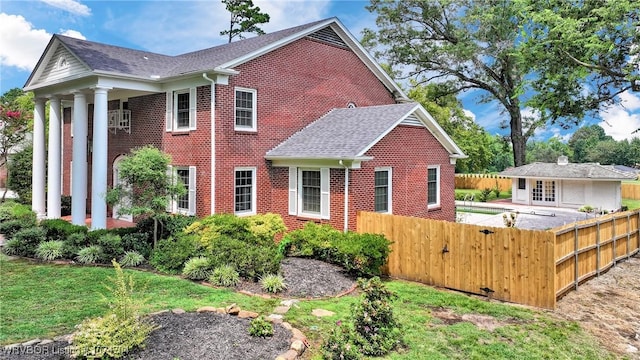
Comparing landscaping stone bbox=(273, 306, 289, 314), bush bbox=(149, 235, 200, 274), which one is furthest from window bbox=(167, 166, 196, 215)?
landscaping stone bbox=(273, 306, 289, 314)

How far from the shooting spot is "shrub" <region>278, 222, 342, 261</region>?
12508mm

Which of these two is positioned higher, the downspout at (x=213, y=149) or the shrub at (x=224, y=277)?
the downspout at (x=213, y=149)

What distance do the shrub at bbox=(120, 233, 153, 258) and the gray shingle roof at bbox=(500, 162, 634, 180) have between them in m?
31.2

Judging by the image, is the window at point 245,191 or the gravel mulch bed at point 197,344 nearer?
the gravel mulch bed at point 197,344

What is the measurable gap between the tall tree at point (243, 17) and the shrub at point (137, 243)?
106 ft

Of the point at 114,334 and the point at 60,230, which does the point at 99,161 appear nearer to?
the point at 60,230

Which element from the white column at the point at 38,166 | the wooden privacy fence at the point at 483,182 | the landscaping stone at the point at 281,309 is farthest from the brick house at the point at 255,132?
the wooden privacy fence at the point at 483,182

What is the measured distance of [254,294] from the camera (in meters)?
9.55

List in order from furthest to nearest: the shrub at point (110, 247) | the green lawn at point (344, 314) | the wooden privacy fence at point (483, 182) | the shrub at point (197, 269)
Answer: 1. the wooden privacy fence at point (483, 182)
2. the shrub at point (110, 247)
3. the shrub at point (197, 269)
4. the green lawn at point (344, 314)

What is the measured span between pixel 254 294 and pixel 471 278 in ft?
17.7

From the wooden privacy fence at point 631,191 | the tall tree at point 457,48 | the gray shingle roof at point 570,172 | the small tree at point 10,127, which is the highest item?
the tall tree at point 457,48

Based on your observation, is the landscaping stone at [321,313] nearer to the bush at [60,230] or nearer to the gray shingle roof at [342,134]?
the gray shingle roof at [342,134]

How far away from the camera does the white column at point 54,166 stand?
1844cm

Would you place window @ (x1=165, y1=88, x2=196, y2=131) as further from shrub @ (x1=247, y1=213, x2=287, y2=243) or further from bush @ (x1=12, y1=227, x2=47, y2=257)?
bush @ (x1=12, y1=227, x2=47, y2=257)
